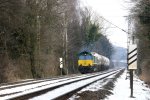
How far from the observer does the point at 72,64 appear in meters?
69.8

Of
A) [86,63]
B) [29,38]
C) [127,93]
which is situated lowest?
[127,93]

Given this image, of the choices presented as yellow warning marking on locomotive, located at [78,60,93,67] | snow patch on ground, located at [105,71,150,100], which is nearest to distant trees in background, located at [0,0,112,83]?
yellow warning marking on locomotive, located at [78,60,93,67]

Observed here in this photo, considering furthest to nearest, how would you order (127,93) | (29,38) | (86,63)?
(86,63)
(29,38)
(127,93)

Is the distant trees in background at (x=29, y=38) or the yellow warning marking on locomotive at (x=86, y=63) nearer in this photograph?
the distant trees in background at (x=29, y=38)

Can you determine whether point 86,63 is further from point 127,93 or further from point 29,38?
point 127,93

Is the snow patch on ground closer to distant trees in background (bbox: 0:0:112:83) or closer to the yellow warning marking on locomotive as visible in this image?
distant trees in background (bbox: 0:0:112:83)

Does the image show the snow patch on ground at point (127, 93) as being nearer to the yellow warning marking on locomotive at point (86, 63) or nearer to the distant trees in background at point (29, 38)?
the distant trees in background at point (29, 38)

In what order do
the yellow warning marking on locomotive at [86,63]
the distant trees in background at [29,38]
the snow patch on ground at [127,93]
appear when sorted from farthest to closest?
1. the yellow warning marking on locomotive at [86,63]
2. the distant trees in background at [29,38]
3. the snow patch on ground at [127,93]

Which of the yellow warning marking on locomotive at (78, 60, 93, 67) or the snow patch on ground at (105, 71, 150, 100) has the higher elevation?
the yellow warning marking on locomotive at (78, 60, 93, 67)

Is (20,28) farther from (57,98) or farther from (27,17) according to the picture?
(57,98)

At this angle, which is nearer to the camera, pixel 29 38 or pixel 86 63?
pixel 29 38

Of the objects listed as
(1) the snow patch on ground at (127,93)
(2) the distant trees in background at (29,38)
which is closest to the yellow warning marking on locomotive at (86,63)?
(2) the distant trees in background at (29,38)

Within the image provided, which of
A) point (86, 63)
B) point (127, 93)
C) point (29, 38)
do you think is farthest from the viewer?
point (86, 63)

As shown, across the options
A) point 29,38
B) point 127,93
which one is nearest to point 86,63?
point 29,38
